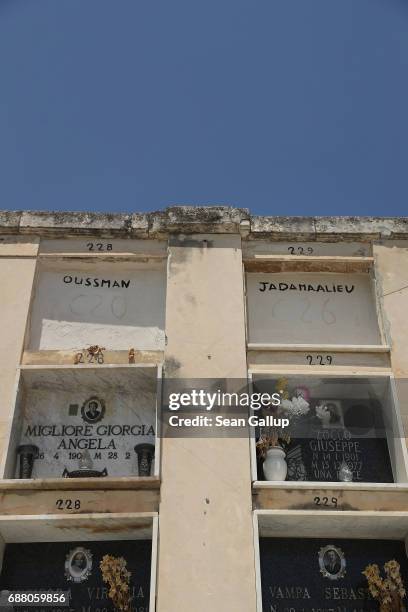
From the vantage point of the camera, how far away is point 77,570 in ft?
31.6

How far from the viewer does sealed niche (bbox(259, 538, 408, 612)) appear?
Result: 9398 millimetres

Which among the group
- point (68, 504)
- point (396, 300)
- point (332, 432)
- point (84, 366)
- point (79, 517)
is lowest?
point (79, 517)

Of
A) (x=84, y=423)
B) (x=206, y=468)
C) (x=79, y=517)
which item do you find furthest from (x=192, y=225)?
(x=79, y=517)

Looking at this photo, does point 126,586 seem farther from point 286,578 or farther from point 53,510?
point 286,578

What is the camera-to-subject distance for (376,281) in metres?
11.8

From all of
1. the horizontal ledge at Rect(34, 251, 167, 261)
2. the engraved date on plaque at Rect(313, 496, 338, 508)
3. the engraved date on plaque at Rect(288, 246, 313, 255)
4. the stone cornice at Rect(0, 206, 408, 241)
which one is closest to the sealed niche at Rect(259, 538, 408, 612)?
the engraved date on plaque at Rect(313, 496, 338, 508)

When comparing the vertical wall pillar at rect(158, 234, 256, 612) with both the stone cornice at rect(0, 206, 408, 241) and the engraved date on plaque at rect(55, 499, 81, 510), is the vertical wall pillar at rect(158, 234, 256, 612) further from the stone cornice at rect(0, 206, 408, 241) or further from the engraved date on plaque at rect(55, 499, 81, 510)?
the engraved date on plaque at rect(55, 499, 81, 510)

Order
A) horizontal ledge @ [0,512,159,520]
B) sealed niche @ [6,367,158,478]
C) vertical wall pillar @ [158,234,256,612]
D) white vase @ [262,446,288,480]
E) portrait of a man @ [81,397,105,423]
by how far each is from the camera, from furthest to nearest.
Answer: portrait of a man @ [81,397,105,423]
sealed niche @ [6,367,158,478]
white vase @ [262,446,288,480]
horizontal ledge @ [0,512,159,520]
vertical wall pillar @ [158,234,256,612]

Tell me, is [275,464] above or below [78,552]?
above

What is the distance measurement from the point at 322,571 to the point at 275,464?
159cm

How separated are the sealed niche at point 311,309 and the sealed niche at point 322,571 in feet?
10.6

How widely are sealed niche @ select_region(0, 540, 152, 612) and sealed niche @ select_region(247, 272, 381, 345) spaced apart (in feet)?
13.0

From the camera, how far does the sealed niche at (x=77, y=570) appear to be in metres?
9.33

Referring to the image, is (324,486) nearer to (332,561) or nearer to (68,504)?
(332,561)
